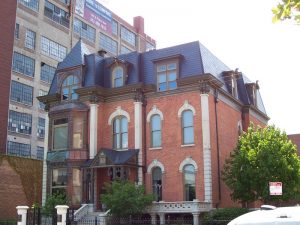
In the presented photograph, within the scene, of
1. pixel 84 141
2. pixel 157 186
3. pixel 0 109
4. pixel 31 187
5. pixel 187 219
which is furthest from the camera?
pixel 0 109

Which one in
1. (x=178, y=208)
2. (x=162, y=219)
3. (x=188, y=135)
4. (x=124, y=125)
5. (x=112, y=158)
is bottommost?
(x=162, y=219)

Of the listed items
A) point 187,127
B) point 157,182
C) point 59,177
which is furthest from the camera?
point 59,177

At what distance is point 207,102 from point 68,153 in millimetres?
10753

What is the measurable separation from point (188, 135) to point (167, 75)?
459cm

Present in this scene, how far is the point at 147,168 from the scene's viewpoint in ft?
105

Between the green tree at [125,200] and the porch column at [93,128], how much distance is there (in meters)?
4.60

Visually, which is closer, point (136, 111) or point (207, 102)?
point (207, 102)

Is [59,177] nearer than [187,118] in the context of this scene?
No

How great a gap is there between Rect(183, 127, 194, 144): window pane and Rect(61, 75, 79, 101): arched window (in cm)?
935

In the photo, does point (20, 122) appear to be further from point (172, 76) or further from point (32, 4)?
point (172, 76)

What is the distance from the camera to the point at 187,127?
31.2m

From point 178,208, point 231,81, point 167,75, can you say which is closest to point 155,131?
point 167,75

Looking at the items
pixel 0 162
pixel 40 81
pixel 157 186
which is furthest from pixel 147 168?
pixel 40 81

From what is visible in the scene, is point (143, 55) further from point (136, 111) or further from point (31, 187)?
point (31, 187)
